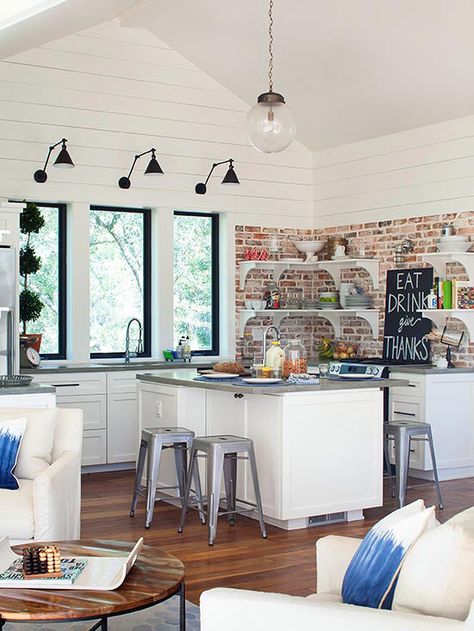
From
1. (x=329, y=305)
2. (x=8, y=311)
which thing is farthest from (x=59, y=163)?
(x=329, y=305)

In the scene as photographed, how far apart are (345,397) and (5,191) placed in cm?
359

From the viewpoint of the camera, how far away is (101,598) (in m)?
2.98

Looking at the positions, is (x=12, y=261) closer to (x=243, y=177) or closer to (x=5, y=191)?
(x=5, y=191)

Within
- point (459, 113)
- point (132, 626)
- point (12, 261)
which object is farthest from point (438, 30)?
point (132, 626)

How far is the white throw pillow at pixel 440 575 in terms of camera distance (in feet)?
7.34

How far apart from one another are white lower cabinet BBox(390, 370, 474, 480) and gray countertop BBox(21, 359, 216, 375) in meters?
1.74

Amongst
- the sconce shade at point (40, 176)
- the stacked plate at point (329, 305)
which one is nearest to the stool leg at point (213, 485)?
the sconce shade at point (40, 176)

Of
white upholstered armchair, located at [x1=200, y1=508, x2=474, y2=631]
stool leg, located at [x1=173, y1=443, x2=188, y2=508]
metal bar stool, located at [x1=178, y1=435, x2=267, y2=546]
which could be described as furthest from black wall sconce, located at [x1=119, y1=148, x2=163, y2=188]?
white upholstered armchair, located at [x1=200, y1=508, x2=474, y2=631]

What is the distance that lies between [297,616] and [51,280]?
639 cm

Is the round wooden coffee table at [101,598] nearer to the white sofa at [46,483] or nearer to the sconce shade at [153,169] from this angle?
the white sofa at [46,483]

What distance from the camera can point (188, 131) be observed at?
873 cm

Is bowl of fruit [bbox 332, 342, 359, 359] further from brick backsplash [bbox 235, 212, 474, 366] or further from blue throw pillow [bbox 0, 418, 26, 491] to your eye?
blue throw pillow [bbox 0, 418, 26, 491]

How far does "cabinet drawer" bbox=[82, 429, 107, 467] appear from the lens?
7.80 m

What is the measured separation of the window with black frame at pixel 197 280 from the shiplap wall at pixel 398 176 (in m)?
1.18
